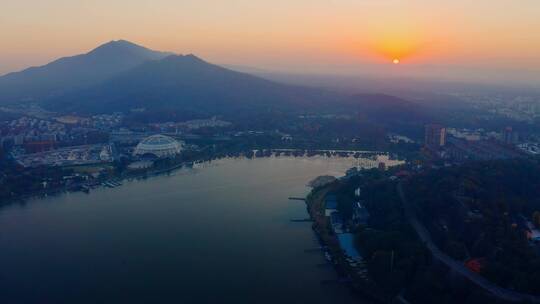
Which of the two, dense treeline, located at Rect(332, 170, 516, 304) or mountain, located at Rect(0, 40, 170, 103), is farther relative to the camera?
mountain, located at Rect(0, 40, 170, 103)

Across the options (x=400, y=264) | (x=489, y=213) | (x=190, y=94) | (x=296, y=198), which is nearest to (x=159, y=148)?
(x=296, y=198)

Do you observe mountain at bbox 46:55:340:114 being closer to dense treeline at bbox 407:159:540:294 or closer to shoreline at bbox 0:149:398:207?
shoreline at bbox 0:149:398:207

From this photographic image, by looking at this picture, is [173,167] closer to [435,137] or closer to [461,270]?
[435,137]

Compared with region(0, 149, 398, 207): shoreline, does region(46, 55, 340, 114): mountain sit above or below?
above

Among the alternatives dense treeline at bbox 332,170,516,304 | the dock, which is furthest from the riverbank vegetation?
the dock

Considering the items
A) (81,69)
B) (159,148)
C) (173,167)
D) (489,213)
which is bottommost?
(173,167)
